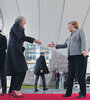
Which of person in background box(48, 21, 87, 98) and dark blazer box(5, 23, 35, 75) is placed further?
person in background box(48, 21, 87, 98)

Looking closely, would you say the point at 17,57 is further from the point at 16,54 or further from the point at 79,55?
the point at 79,55

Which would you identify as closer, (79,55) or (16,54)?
(16,54)

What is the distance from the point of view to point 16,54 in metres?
4.20

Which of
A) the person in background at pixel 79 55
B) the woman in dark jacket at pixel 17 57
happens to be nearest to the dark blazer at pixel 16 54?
the woman in dark jacket at pixel 17 57

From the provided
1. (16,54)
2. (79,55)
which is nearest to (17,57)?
(16,54)

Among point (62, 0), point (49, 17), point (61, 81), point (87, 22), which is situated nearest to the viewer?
point (62, 0)

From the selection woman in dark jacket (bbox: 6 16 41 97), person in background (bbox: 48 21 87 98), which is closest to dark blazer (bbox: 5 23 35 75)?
woman in dark jacket (bbox: 6 16 41 97)

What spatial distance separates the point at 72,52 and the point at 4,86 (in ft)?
5.70

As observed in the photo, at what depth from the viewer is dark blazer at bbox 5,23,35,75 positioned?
4.16 m

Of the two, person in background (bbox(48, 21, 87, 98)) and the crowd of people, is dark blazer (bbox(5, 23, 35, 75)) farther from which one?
person in background (bbox(48, 21, 87, 98))

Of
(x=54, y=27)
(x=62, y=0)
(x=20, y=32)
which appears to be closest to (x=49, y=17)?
(x=54, y=27)

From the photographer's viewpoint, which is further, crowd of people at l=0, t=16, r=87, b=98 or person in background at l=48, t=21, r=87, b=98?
person in background at l=48, t=21, r=87, b=98

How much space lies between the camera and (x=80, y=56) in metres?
4.32

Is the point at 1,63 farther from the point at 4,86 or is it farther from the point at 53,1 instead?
the point at 53,1
